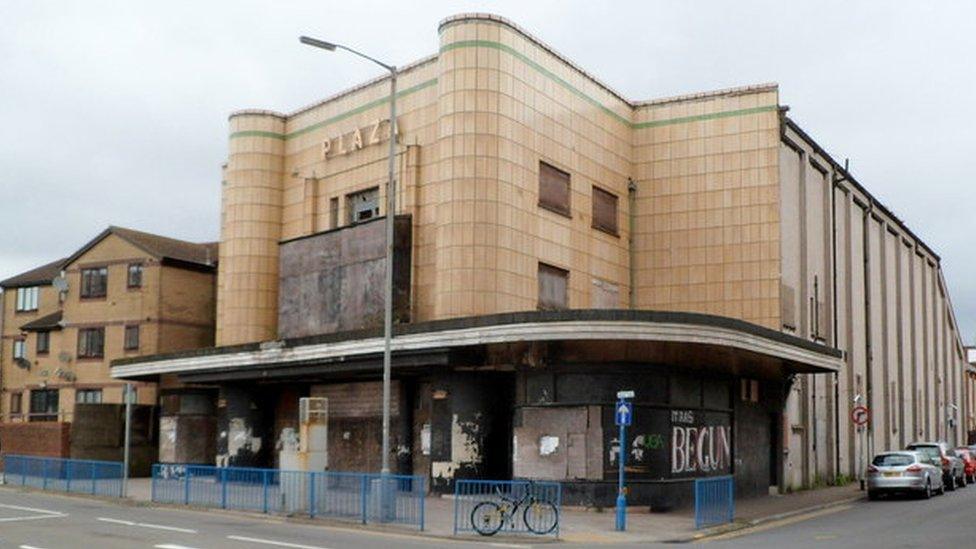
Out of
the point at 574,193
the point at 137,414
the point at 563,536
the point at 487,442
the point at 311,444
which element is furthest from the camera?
the point at 137,414

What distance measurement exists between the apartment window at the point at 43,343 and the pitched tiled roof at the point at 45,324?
342 millimetres

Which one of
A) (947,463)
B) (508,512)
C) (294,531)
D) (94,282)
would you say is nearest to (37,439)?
(94,282)

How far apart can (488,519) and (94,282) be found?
3560 centimetres

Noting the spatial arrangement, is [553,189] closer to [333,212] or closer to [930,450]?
[333,212]

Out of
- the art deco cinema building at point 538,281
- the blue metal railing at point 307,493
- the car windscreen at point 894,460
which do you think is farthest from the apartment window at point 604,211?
the blue metal railing at point 307,493

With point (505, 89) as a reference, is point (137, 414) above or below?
below

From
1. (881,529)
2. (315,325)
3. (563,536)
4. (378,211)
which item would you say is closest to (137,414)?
(315,325)

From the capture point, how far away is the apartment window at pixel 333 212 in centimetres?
4097

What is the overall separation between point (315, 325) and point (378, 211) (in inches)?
183

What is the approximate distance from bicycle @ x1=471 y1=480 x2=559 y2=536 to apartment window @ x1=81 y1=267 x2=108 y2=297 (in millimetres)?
34108

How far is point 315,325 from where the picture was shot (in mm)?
38625

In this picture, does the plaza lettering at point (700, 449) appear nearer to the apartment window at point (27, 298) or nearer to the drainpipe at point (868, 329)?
the drainpipe at point (868, 329)

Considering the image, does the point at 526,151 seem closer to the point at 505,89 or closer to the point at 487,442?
the point at 505,89

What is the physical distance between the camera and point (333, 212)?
41.2 m
